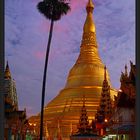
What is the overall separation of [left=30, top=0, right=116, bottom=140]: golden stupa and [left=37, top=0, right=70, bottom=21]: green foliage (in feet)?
117

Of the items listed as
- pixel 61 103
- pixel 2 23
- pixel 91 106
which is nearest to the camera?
pixel 2 23

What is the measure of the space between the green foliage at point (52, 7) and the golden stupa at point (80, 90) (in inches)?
1401

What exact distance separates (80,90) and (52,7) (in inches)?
1590

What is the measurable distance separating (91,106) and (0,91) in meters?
56.9

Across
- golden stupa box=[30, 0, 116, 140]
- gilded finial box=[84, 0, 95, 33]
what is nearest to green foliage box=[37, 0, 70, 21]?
golden stupa box=[30, 0, 116, 140]

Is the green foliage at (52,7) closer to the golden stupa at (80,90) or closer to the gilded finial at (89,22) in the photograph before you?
the golden stupa at (80,90)

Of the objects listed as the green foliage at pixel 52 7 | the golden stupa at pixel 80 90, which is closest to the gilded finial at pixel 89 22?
the golden stupa at pixel 80 90

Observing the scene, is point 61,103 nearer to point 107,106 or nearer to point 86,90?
point 86,90

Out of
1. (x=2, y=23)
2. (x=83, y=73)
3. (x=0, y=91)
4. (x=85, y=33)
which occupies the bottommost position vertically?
(x=0, y=91)

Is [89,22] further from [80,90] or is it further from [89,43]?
[80,90]

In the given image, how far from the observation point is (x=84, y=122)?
57.9 m

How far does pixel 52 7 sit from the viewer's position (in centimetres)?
2761

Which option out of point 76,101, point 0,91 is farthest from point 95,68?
Result: point 0,91

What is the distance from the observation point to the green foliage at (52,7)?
2747cm
